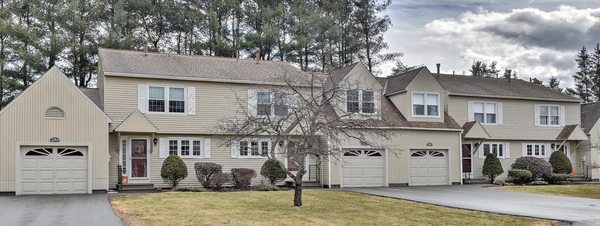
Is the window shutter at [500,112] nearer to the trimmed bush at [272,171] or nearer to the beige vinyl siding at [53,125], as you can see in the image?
the trimmed bush at [272,171]

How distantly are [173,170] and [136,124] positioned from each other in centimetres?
254

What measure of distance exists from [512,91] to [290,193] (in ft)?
60.8

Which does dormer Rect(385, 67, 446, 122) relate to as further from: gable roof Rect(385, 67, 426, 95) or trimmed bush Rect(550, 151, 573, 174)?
trimmed bush Rect(550, 151, 573, 174)

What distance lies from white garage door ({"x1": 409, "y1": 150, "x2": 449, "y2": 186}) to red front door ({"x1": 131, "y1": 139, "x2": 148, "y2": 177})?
43.4 ft

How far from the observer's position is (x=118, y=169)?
82.6 ft

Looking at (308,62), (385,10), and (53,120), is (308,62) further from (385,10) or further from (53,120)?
(53,120)

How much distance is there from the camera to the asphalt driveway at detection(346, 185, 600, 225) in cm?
1692

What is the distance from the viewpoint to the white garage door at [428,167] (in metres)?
29.9

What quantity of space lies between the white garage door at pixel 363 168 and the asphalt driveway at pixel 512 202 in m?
3.24

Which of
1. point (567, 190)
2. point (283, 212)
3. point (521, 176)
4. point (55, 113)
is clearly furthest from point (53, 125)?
point (521, 176)

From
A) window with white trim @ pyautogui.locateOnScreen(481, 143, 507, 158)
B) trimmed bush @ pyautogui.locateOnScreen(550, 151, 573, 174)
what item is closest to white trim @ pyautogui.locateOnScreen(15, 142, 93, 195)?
window with white trim @ pyautogui.locateOnScreen(481, 143, 507, 158)

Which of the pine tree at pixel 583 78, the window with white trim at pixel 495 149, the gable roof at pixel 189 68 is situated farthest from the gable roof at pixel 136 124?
the pine tree at pixel 583 78

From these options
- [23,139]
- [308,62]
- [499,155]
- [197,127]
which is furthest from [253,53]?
[23,139]

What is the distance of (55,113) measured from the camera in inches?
920
